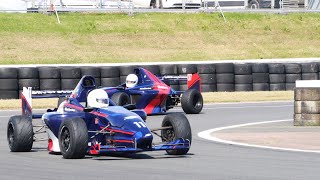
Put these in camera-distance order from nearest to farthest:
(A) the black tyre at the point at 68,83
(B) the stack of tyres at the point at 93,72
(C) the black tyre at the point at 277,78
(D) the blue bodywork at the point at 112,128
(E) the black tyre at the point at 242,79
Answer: (D) the blue bodywork at the point at 112,128 < (A) the black tyre at the point at 68,83 < (B) the stack of tyres at the point at 93,72 < (E) the black tyre at the point at 242,79 < (C) the black tyre at the point at 277,78

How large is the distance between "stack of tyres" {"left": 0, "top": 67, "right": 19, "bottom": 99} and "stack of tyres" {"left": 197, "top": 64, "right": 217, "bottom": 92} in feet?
18.3

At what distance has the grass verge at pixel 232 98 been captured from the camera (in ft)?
91.0

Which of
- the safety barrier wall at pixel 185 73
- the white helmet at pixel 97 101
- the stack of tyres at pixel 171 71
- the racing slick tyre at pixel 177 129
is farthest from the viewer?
the stack of tyres at pixel 171 71

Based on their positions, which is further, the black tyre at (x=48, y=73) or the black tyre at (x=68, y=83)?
the black tyre at (x=68, y=83)

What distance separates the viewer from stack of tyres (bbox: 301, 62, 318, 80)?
31859 millimetres

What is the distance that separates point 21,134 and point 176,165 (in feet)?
9.70

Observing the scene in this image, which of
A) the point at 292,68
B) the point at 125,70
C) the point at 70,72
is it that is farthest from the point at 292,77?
the point at 70,72

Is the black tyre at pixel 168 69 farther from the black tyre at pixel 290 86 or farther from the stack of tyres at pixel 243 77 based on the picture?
the black tyre at pixel 290 86

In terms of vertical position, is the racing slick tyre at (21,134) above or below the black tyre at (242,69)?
below

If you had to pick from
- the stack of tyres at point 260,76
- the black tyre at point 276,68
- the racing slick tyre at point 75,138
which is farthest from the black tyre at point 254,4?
the racing slick tyre at point 75,138

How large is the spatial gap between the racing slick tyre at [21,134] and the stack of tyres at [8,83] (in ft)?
41.6

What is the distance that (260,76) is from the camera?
31.2 meters

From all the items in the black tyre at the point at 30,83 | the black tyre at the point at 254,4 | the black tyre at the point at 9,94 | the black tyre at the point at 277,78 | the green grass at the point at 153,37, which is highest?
the black tyre at the point at 254,4

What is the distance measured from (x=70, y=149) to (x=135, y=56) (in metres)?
26.5
